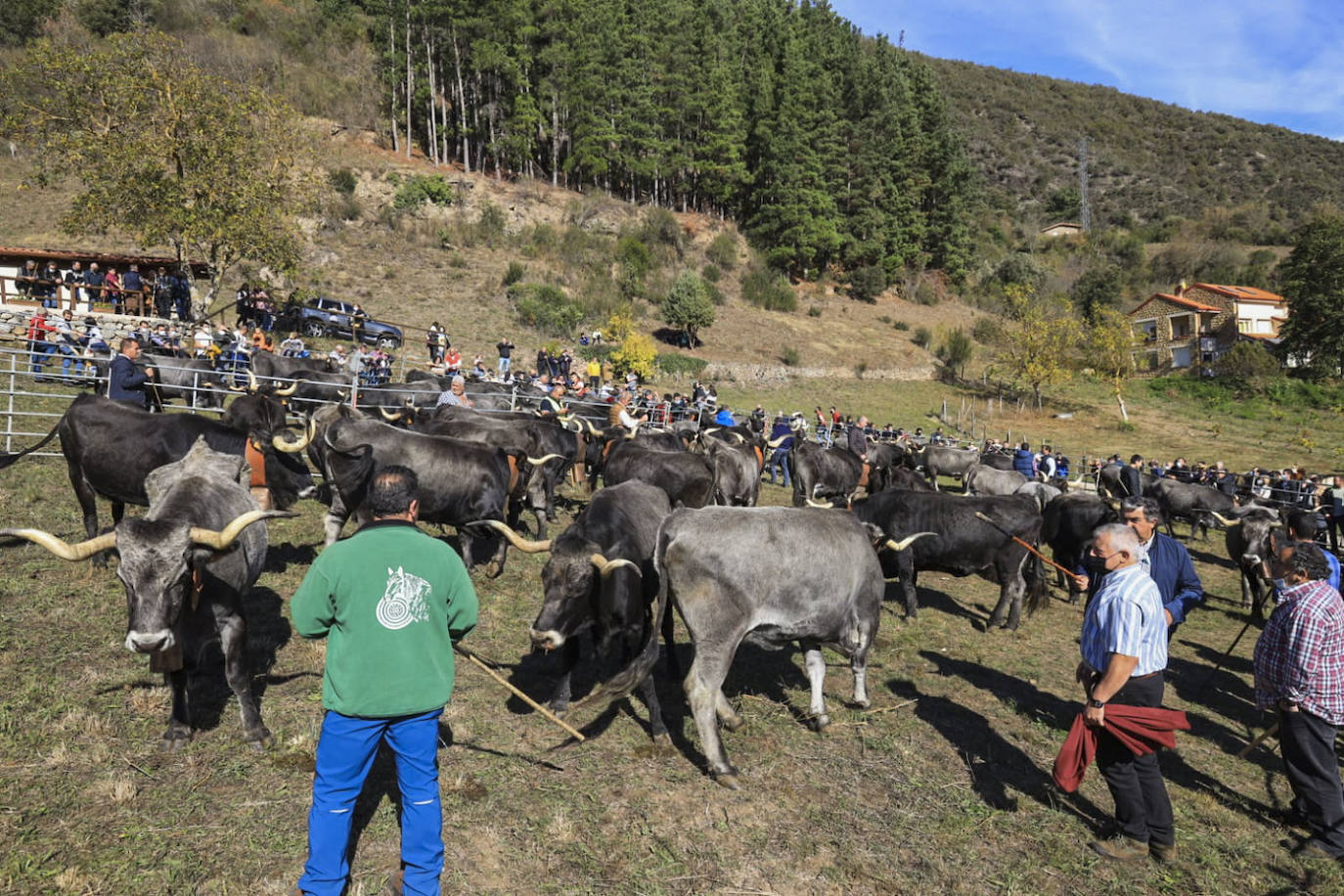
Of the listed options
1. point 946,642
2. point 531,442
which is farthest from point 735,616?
point 531,442

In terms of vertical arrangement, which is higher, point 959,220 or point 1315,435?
point 959,220

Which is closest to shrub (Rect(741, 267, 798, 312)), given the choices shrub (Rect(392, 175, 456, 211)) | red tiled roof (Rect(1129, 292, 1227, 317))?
shrub (Rect(392, 175, 456, 211))

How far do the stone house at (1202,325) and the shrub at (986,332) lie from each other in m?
10.5

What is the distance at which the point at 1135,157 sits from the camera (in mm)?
118438

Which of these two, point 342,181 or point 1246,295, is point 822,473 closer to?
point 342,181

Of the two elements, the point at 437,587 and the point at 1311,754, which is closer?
the point at 437,587

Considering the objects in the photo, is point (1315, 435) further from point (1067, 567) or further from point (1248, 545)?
point (1067, 567)

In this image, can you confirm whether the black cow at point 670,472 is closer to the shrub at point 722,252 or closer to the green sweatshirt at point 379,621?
the green sweatshirt at point 379,621

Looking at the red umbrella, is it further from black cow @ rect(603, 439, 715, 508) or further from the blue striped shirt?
black cow @ rect(603, 439, 715, 508)

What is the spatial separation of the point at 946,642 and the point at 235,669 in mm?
7908

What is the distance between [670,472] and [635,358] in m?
24.3

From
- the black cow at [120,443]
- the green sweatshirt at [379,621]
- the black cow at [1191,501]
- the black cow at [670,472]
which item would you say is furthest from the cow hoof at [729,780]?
the black cow at [1191,501]

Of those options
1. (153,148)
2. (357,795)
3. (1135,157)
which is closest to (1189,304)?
(153,148)

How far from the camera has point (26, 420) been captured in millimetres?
13812
